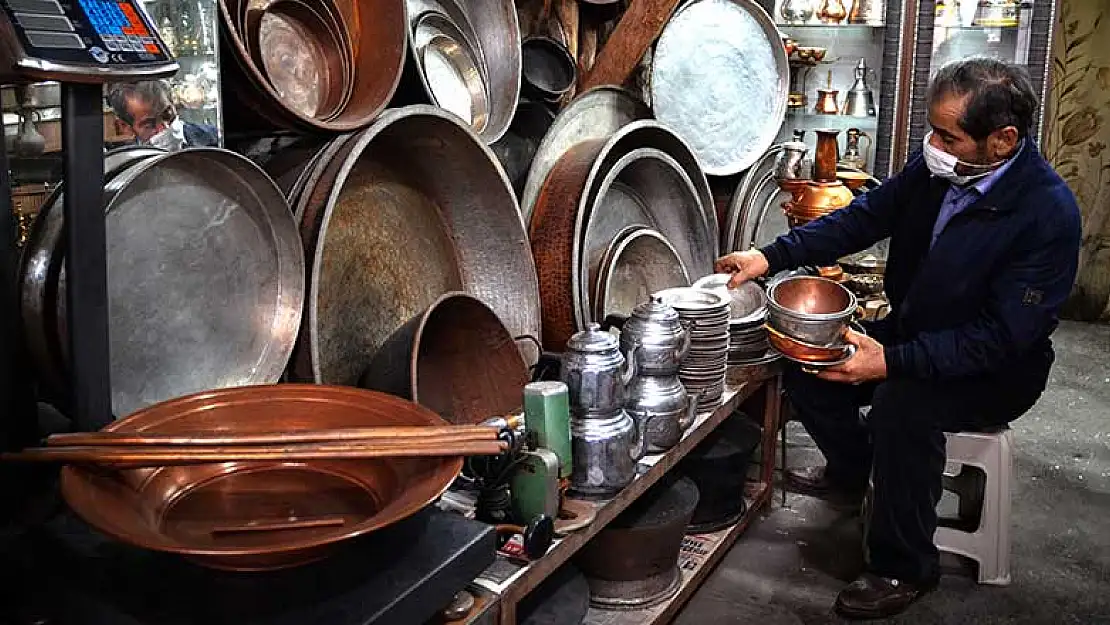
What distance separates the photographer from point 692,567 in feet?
9.02

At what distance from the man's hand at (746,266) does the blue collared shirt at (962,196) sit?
50 centimetres

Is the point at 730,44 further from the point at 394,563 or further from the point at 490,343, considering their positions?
the point at 394,563

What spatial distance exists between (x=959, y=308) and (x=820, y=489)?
1003mm

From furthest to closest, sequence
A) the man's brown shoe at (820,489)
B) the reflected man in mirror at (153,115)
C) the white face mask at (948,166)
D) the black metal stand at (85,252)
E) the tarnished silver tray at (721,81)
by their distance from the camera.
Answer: the tarnished silver tray at (721,81) → the man's brown shoe at (820,489) → the white face mask at (948,166) → the reflected man in mirror at (153,115) → the black metal stand at (85,252)

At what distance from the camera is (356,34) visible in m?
2.31

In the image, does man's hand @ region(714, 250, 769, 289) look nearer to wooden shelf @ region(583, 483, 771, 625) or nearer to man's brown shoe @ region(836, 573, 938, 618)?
wooden shelf @ region(583, 483, 771, 625)

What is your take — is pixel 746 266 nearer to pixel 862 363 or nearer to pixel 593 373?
pixel 862 363

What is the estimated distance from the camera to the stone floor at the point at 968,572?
8.91ft

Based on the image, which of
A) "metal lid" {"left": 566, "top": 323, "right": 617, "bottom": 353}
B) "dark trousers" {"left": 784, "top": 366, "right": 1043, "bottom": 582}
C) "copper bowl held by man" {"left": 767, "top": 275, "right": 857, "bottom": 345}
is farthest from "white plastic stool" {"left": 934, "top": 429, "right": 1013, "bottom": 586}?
"metal lid" {"left": 566, "top": 323, "right": 617, "bottom": 353}

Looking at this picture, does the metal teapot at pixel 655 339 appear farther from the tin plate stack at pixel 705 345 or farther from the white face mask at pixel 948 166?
the white face mask at pixel 948 166

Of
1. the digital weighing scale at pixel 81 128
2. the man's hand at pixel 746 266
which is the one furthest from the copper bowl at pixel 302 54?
the man's hand at pixel 746 266

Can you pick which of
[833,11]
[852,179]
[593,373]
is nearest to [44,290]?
[593,373]

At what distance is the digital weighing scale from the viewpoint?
49.7 inches

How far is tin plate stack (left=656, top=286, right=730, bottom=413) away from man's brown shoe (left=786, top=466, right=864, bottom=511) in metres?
0.87
